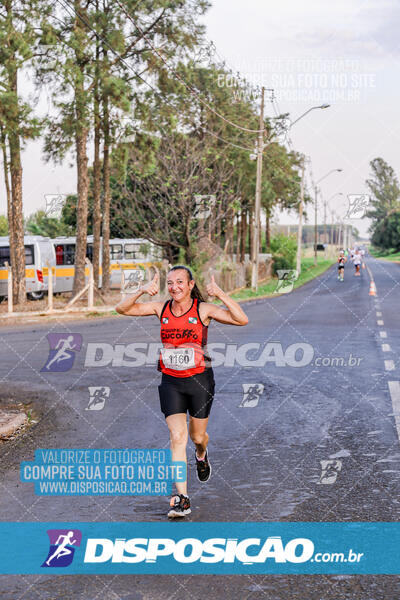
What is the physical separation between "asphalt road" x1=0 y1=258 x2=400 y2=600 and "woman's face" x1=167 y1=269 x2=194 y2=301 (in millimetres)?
1549

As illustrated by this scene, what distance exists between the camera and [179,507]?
5668mm

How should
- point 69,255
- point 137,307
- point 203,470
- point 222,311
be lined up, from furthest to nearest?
point 69,255, point 203,470, point 137,307, point 222,311

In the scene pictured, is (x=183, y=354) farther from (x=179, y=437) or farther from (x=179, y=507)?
(x=179, y=507)

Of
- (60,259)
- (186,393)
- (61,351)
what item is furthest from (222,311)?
(60,259)

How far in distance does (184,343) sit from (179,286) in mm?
414

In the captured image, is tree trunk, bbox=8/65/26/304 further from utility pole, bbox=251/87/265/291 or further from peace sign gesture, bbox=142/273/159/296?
peace sign gesture, bbox=142/273/159/296

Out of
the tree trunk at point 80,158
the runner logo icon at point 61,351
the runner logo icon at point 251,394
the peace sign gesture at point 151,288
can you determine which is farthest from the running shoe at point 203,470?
the tree trunk at point 80,158

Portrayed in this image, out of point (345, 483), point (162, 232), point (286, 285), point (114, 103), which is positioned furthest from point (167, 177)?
point (345, 483)

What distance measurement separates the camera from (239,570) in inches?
188

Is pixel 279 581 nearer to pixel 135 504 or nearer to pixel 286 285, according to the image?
pixel 135 504

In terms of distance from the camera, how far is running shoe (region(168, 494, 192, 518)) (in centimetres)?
564

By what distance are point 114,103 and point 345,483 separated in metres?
23.8

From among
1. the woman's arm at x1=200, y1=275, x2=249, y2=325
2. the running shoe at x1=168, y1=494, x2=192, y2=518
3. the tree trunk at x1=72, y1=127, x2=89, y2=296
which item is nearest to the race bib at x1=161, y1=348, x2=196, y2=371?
the woman's arm at x1=200, y1=275, x2=249, y2=325

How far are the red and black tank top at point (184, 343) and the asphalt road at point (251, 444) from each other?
1031mm
